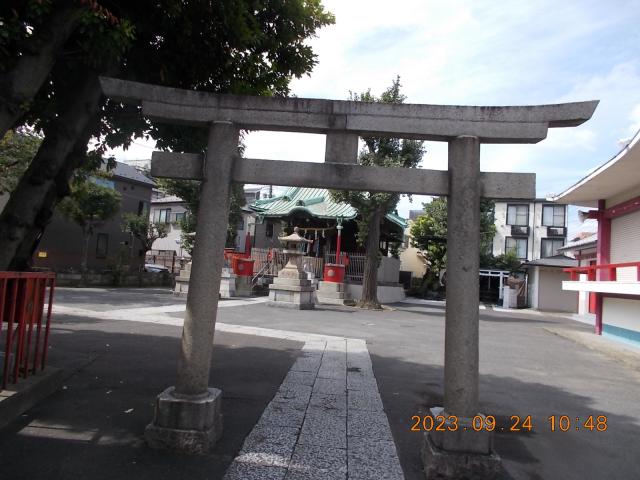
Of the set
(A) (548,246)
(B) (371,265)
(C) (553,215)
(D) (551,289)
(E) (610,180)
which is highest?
(C) (553,215)

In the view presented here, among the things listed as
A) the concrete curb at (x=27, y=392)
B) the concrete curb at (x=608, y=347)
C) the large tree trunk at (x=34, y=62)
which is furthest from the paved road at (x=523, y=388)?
the large tree trunk at (x=34, y=62)

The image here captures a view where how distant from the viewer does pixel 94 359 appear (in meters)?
7.27

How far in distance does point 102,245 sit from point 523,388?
2835cm

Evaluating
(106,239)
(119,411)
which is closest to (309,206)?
(106,239)

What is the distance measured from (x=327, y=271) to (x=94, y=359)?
1791cm

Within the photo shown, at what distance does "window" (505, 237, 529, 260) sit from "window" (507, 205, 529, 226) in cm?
142

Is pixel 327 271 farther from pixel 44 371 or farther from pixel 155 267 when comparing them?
pixel 44 371

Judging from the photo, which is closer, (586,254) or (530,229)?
(586,254)

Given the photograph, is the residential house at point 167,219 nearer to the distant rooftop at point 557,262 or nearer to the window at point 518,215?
the distant rooftop at point 557,262

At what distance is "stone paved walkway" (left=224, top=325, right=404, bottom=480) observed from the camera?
13.0ft

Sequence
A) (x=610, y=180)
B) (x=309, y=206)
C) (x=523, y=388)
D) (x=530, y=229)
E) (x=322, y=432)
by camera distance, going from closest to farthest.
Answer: (x=322, y=432)
(x=523, y=388)
(x=610, y=180)
(x=309, y=206)
(x=530, y=229)

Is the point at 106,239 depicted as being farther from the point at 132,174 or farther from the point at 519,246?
the point at 519,246

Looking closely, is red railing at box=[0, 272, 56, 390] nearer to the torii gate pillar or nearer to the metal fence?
the torii gate pillar

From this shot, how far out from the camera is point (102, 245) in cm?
2981
